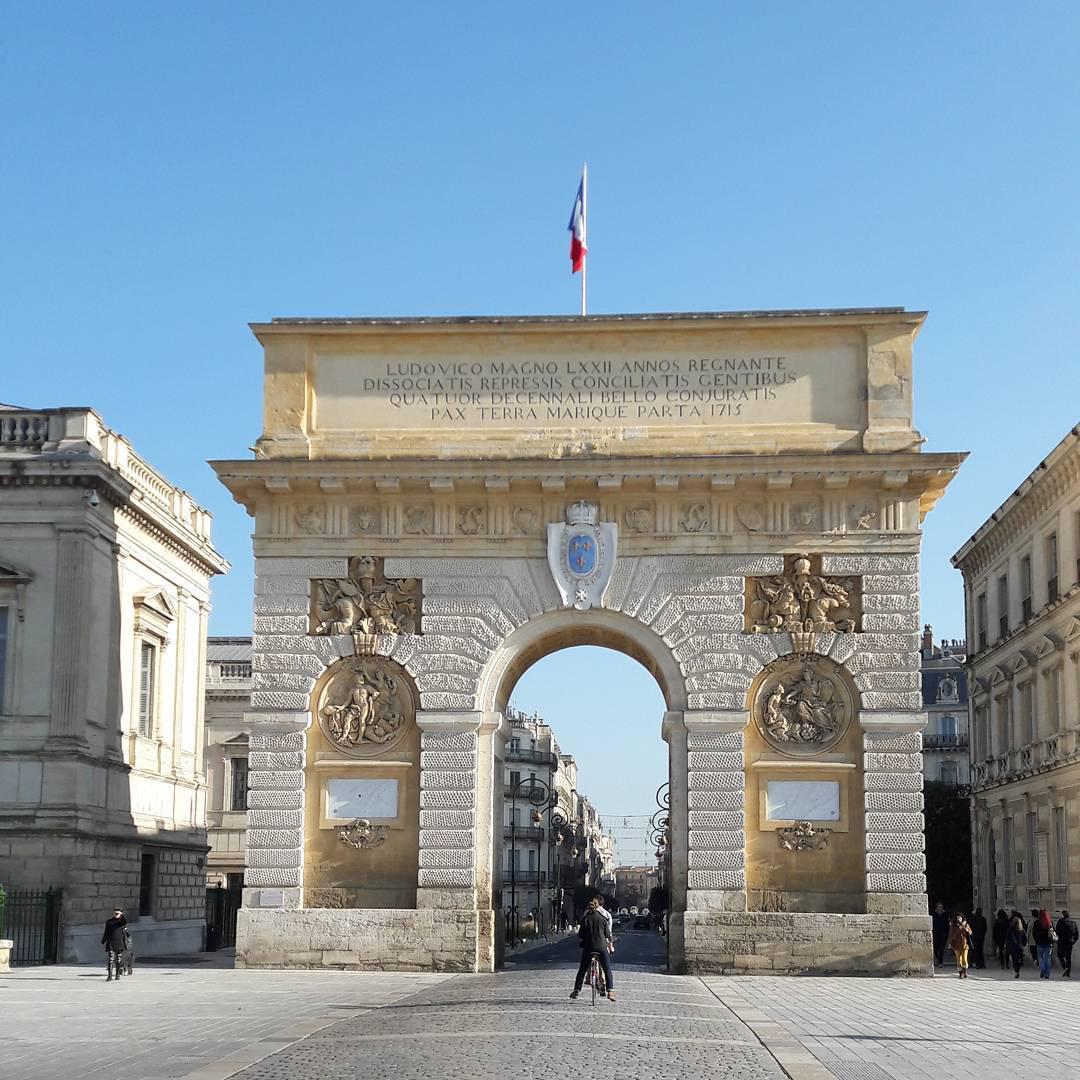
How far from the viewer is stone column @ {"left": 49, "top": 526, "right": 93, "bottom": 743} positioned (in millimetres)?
33844

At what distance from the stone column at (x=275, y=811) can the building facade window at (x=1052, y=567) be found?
17790mm

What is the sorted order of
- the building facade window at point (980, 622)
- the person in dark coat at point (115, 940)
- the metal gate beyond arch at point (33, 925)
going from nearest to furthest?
1. the person in dark coat at point (115, 940)
2. the metal gate beyond arch at point (33, 925)
3. the building facade window at point (980, 622)

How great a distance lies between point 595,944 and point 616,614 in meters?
8.90

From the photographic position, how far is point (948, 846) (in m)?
65.2

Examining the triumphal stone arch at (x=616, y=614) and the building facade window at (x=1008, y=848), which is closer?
the triumphal stone arch at (x=616, y=614)

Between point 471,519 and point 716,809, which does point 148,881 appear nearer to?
point 471,519

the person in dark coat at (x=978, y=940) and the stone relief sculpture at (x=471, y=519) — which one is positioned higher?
the stone relief sculpture at (x=471, y=519)

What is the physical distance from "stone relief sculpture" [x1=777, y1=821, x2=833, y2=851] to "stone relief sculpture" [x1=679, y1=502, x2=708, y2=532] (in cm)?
580

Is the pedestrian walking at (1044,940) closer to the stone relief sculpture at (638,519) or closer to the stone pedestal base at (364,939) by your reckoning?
the stone relief sculpture at (638,519)

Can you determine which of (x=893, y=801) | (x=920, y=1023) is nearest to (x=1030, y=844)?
(x=893, y=801)

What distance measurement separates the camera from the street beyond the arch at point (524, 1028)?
1505 centimetres

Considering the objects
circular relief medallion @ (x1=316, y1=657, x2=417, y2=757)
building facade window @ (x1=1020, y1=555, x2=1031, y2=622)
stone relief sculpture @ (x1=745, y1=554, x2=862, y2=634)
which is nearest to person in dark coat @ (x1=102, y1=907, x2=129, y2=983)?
circular relief medallion @ (x1=316, y1=657, x2=417, y2=757)

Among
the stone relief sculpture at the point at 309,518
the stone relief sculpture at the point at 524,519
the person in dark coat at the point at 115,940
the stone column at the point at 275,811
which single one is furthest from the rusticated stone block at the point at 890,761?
the person in dark coat at the point at 115,940

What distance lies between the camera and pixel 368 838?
29812 mm
